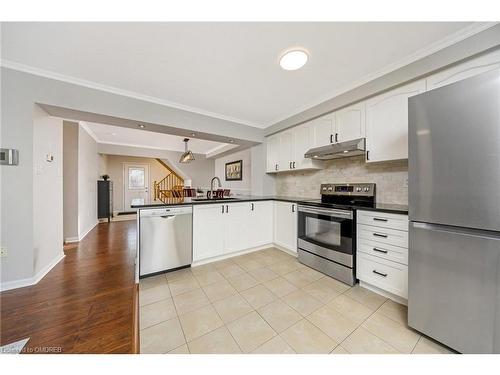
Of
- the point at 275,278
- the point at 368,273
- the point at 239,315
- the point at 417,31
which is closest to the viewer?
the point at 417,31

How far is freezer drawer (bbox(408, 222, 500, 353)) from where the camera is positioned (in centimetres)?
104

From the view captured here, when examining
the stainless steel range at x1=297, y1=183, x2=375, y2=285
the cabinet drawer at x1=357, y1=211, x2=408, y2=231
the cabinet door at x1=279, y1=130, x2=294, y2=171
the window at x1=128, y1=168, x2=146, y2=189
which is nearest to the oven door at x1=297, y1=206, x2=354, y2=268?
the stainless steel range at x1=297, y1=183, x2=375, y2=285

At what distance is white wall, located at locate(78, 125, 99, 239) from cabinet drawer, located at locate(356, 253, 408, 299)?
15.8 feet

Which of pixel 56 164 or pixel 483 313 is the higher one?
pixel 56 164

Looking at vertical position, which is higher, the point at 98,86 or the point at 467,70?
the point at 98,86

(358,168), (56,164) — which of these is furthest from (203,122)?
(358,168)

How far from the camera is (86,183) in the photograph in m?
4.02

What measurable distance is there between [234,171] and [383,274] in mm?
4693

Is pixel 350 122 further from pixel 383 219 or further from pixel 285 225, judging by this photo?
pixel 285 225

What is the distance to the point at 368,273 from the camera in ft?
6.24

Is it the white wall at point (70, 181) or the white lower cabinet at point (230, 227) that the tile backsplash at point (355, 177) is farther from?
the white wall at point (70, 181)

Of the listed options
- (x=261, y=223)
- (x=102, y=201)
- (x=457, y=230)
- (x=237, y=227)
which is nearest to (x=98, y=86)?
(x=237, y=227)

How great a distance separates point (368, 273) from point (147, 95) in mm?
3431
